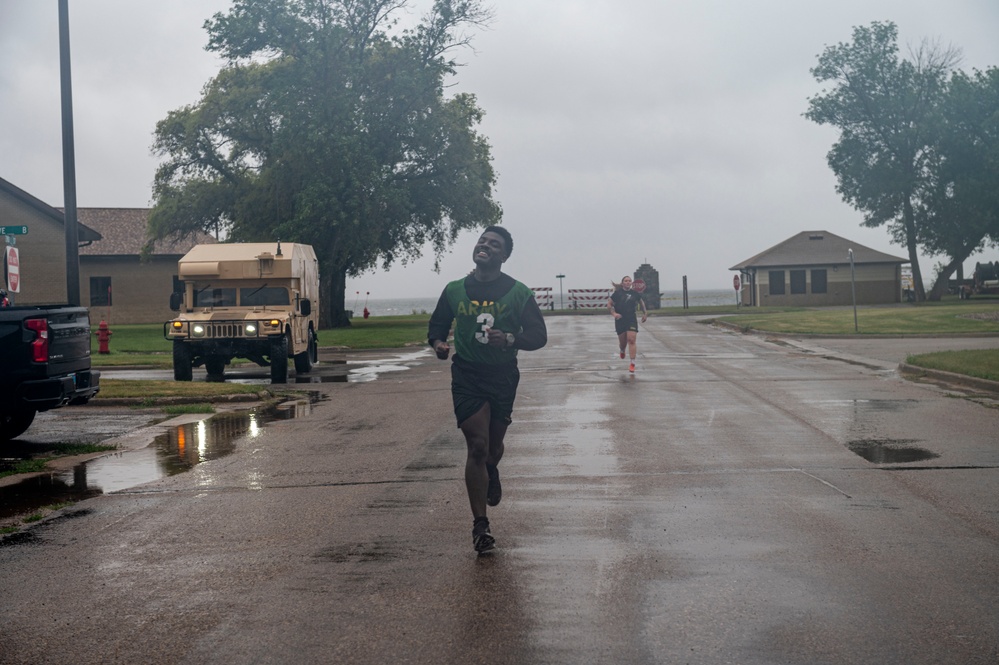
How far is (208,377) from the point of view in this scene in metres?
22.3

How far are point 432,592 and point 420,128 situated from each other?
3912 cm

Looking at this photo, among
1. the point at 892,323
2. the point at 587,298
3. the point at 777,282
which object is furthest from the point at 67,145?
the point at 777,282

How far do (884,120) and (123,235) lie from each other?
4316cm

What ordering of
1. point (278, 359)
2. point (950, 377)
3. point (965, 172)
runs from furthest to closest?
point (965, 172) → point (278, 359) → point (950, 377)

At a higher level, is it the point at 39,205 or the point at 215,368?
the point at 39,205

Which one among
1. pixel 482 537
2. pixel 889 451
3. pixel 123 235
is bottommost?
pixel 889 451

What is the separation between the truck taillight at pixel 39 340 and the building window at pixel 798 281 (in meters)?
58.1

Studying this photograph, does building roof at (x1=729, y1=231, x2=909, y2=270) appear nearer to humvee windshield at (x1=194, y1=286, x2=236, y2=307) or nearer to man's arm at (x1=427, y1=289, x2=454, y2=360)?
humvee windshield at (x1=194, y1=286, x2=236, y2=307)

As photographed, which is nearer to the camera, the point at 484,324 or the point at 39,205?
the point at 484,324

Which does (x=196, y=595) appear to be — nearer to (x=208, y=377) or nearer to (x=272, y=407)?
(x=272, y=407)

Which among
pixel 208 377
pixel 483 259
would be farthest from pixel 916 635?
pixel 208 377

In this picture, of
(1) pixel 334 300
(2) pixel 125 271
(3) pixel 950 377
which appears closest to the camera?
(3) pixel 950 377

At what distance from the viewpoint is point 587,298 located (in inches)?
2498

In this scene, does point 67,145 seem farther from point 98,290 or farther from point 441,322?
point 98,290
